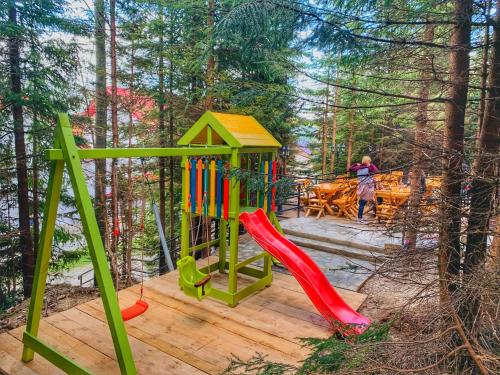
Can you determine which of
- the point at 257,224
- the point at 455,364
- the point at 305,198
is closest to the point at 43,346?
the point at 257,224

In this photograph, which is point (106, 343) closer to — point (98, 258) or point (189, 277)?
point (189, 277)

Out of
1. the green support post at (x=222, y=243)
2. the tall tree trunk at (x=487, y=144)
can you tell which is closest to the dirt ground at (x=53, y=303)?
the green support post at (x=222, y=243)

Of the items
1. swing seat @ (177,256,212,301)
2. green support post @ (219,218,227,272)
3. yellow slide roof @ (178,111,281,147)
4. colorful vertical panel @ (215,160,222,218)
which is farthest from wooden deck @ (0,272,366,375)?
yellow slide roof @ (178,111,281,147)

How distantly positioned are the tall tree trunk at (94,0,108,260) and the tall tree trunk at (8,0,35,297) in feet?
3.84

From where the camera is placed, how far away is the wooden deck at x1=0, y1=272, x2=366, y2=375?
8.80 feet

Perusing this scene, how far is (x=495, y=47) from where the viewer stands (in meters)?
1.92

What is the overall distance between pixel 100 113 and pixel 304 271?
6.16 meters

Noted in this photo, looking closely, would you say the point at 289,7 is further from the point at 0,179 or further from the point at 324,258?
the point at 0,179

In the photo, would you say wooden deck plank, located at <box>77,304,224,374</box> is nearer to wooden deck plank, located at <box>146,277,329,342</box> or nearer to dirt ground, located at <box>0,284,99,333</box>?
wooden deck plank, located at <box>146,277,329,342</box>

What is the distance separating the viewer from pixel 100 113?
7.44 metres

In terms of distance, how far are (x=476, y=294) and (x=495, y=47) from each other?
1.54 meters

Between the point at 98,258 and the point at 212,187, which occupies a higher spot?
the point at 212,187

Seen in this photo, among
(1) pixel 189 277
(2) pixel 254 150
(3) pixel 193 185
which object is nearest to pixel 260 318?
(1) pixel 189 277

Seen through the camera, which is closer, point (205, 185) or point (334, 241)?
point (205, 185)
